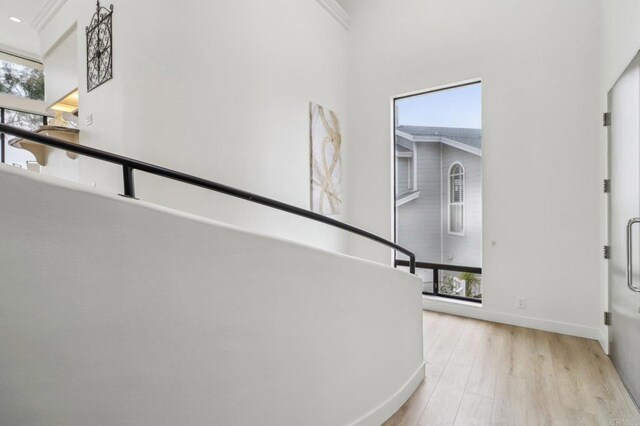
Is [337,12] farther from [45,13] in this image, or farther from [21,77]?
[21,77]

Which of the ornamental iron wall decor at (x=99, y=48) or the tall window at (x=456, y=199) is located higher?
the ornamental iron wall decor at (x=99, y=48)

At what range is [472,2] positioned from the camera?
12.4 ft

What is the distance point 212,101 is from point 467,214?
324cm

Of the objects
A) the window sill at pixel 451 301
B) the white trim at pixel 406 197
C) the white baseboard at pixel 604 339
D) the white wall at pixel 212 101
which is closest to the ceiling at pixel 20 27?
the white wall at pixel 212 101

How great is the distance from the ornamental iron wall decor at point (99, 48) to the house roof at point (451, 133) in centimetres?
A: 342

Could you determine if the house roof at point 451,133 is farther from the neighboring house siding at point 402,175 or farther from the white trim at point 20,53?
the white trim at point 20,53

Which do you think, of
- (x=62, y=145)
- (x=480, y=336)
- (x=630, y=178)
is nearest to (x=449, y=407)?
(x=480, y=336)

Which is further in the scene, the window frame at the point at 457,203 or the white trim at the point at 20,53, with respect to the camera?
the white trim at the point at 20,53

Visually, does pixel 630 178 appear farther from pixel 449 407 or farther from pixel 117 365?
pixel 117 365

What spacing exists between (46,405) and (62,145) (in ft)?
2.26

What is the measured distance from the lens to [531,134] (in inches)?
136

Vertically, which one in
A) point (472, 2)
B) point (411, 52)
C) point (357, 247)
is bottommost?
point (357, 247)

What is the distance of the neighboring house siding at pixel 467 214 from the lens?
386 centimetres

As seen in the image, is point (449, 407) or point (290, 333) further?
point (449, 407)
